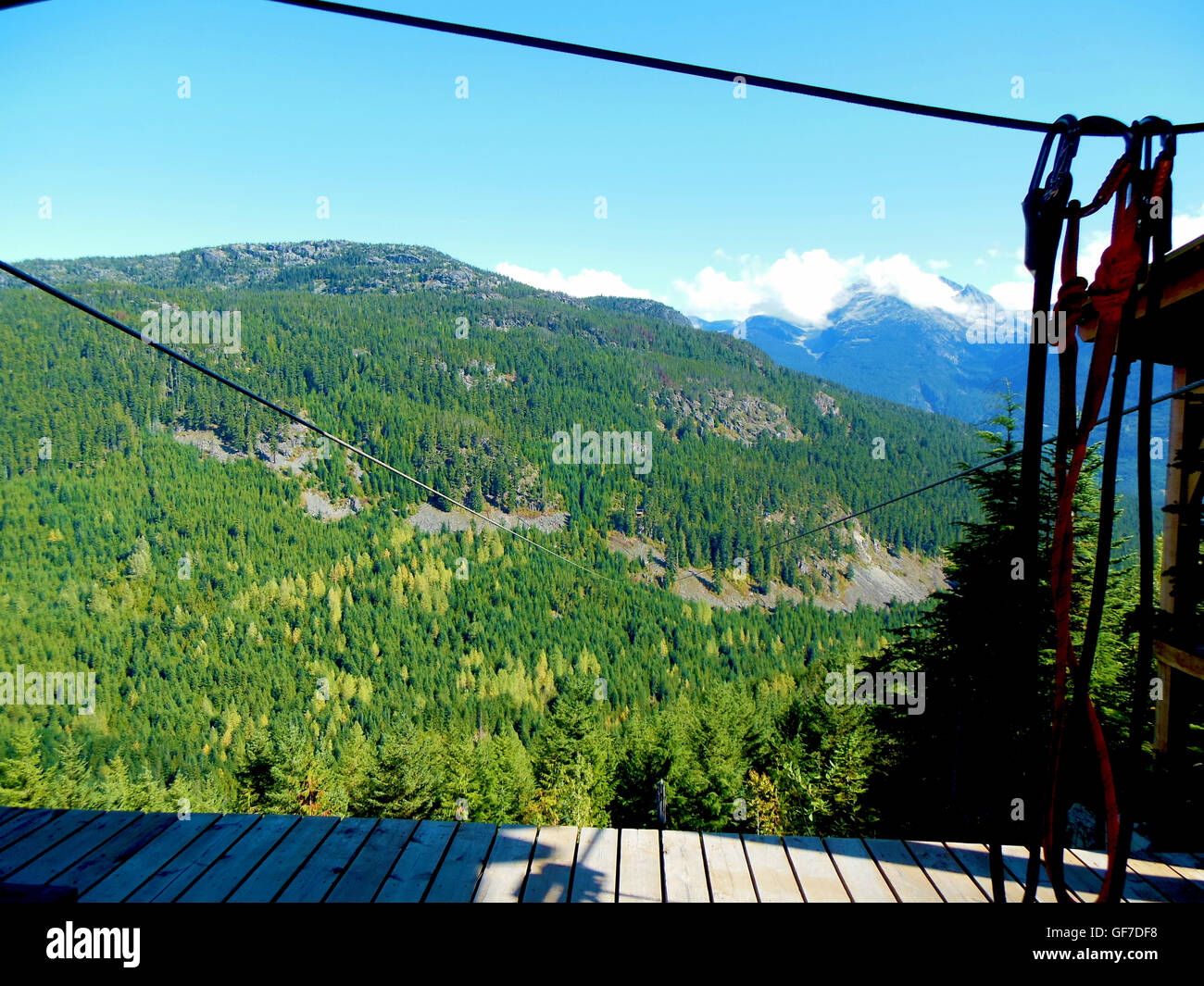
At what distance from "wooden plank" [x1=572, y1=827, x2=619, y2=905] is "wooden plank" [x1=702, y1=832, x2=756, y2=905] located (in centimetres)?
34

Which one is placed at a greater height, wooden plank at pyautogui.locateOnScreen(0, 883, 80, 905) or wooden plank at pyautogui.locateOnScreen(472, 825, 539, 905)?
wooden plank at pyautogui.locateOnScreen(0, 883, 80, 905)

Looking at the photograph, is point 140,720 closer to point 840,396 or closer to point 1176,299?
point 1176,299

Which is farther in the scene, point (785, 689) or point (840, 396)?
point (840, 396)

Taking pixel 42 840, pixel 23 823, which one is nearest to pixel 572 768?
pixel 23 823

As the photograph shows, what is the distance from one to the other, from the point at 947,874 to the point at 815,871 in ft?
1.60

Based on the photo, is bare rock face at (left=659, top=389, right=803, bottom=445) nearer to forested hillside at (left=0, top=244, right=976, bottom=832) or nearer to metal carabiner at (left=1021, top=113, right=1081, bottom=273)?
forested hillside at (left=0, top=244, right=976, bottom=832)

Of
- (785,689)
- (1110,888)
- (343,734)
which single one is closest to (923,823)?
(1110,888)

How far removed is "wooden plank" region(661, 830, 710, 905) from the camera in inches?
95.8

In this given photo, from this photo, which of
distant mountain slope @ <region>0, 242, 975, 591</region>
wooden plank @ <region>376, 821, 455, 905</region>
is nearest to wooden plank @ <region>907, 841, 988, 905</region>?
wooden plank @ <region>376, 821, 455, 905</region>

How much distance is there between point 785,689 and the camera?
171 ft

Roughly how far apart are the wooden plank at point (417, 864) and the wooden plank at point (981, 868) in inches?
75.1

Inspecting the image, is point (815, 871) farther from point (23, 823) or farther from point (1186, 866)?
Result: point (23, 823)
